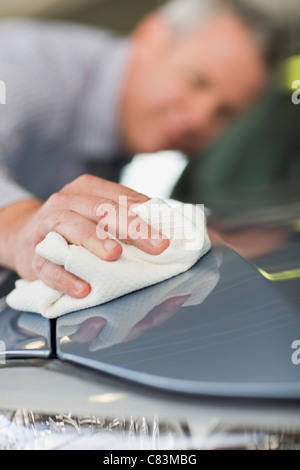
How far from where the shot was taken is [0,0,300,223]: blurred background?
1.30 meters

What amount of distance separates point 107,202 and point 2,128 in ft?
3.41

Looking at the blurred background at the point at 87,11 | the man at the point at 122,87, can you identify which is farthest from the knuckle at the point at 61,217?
the blurred background at the point at 87,11

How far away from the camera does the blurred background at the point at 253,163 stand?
1.30 m

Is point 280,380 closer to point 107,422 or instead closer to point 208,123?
point 107,422

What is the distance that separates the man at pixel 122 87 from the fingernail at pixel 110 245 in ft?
3.20

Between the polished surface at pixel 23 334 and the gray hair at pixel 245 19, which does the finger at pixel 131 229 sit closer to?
the polished surface at pixel 23 334

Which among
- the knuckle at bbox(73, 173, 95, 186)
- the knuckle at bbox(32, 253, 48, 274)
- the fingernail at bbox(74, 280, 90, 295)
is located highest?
the knuckle at bbox(73, 173, 95, 186)

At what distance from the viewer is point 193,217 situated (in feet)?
2.45

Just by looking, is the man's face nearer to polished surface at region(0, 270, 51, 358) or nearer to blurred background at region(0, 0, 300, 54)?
blurred background at region(0, 0, 300, 54)

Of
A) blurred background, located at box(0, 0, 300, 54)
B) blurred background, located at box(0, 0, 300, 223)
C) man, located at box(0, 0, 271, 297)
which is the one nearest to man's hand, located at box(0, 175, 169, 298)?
blurred background, located at box(0, 0, 300, 223)

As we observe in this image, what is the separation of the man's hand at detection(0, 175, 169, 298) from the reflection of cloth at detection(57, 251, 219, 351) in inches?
1.3

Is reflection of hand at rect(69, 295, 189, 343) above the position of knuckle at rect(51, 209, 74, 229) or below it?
below

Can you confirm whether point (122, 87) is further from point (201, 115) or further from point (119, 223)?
point (119, 223)

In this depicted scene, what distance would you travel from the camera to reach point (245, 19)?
1887 mm
